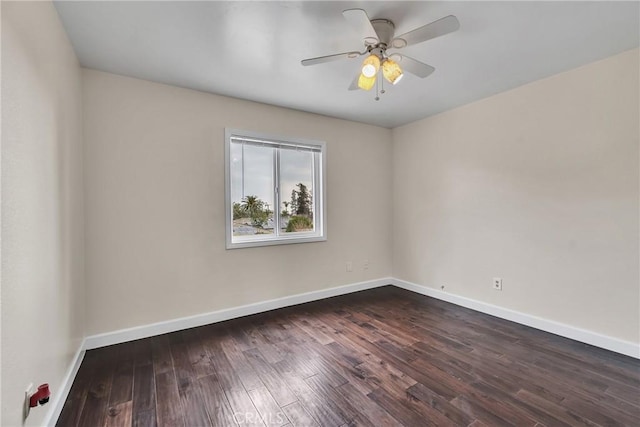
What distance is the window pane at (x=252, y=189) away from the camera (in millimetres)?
3158

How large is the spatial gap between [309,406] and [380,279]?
2.72 metres

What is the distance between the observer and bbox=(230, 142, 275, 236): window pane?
3158 millimetres

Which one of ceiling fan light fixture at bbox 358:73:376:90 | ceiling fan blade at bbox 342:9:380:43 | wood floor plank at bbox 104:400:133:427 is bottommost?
wood floor plank at bbox 104:400:133:427

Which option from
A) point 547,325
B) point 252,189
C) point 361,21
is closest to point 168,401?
point 252,189

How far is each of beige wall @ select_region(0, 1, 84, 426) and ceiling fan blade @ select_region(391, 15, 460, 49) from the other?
1868mm

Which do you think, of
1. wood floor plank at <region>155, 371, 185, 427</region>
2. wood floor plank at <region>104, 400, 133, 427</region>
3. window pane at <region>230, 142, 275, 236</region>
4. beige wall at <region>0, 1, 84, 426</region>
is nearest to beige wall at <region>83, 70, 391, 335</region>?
window pane at <region>230, 142, 275, 236</region>

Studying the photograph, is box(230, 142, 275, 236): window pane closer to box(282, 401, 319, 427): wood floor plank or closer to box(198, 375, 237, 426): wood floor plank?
box(198, 375, 237, 426): wood floor plank

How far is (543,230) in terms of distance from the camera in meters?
2.71

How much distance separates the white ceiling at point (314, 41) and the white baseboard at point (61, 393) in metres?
2.26

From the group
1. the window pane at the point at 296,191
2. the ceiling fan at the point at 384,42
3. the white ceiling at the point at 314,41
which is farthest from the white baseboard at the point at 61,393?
the ceiling fan at the point at 384,42

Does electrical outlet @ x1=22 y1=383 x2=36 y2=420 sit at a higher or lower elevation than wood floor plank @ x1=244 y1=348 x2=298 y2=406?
higher

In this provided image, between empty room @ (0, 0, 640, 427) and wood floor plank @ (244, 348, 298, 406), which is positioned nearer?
empty room @ (0, 0, 640, 427)

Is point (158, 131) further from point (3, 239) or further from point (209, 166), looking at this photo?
point (3, 239)

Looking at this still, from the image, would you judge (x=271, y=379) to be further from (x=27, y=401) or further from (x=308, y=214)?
(x=308, y=214)
